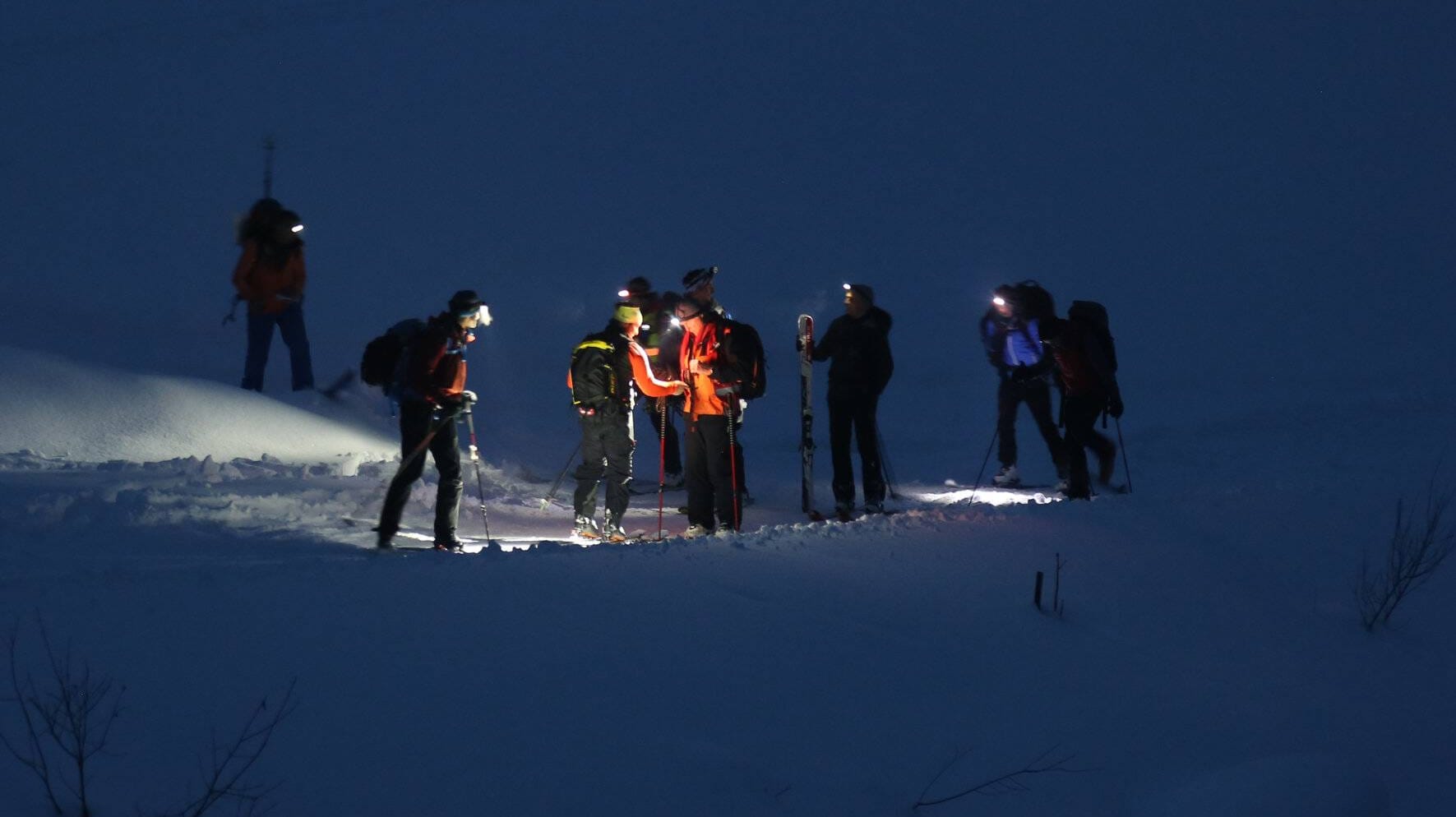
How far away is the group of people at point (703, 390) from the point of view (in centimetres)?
816

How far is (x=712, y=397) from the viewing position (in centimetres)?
915

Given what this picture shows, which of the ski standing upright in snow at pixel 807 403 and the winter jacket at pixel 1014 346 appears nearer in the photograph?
the ski standing upright in snow at pixel 807 403

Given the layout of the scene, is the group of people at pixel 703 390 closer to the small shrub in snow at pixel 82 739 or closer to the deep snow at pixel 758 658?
the deep snow at pixel 758 658

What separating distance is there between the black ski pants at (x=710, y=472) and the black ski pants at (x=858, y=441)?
3.76ft

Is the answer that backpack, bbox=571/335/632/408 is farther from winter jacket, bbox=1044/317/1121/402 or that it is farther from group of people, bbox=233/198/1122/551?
winter jacket, bbox=1044/317/1121/402

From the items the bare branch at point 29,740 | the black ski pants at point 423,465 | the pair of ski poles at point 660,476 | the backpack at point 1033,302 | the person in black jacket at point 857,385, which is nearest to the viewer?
the bare branch at point 29,740

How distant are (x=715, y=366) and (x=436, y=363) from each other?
1962 millimetres

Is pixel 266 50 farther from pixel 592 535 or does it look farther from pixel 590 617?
pixel 590 617

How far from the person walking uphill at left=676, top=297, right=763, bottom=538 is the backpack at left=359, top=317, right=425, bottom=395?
1.89m

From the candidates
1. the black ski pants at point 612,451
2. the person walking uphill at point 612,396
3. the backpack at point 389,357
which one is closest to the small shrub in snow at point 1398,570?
the person walking uphill at point 612,396

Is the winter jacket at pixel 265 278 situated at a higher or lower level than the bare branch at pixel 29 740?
higher

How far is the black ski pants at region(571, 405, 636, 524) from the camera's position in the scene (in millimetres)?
9305

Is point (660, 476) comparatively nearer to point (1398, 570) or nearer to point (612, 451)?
point (612, 451)

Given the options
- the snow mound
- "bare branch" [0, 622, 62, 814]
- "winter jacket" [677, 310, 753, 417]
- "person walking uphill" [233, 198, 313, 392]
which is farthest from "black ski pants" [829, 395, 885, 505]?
"bare branch" [0, 622, 62, 814]
